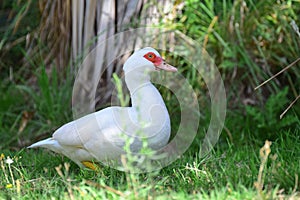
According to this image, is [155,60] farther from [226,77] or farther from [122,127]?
[226,77]

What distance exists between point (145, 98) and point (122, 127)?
0.30 meters

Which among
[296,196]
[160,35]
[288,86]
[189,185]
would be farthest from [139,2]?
[296,196]

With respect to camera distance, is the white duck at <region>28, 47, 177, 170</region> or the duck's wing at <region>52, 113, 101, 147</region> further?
the duck's wing at <region>52, 113, 101, 147</region>

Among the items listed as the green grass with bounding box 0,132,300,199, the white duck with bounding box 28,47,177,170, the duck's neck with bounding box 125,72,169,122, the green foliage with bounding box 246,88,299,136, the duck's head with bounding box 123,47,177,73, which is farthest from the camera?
the green foliage with bounding box 246,88,299,136

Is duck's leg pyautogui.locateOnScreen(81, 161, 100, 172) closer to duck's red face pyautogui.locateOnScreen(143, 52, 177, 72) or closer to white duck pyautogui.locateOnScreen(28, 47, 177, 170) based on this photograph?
white duck pyautogui.locateOnScreen(28, 47, 177, 170)

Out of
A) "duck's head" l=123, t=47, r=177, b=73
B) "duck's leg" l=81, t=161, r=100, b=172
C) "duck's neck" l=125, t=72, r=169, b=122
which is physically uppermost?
"duck's head" l=123, t=47, r=177, b=73

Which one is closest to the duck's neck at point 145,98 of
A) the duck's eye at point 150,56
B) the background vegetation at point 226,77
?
the duck's eye at point 150,56

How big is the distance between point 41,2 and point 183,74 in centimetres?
168

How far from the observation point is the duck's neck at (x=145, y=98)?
3.57 m

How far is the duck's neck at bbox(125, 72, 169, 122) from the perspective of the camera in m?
3.57

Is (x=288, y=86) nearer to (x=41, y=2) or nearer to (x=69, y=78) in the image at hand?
(x=69, y=78)

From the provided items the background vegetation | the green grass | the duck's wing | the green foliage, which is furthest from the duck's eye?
the green foliage

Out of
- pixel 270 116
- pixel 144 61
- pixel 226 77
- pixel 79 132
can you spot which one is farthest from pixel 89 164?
pixel 226 77

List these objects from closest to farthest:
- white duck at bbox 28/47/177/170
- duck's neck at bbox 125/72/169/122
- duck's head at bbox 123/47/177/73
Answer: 1. white duck at bbox 28/47/177/170
2. duck's neck at bbox 125/72/169/122
3. duck's head at bbox 123/47/177/73
